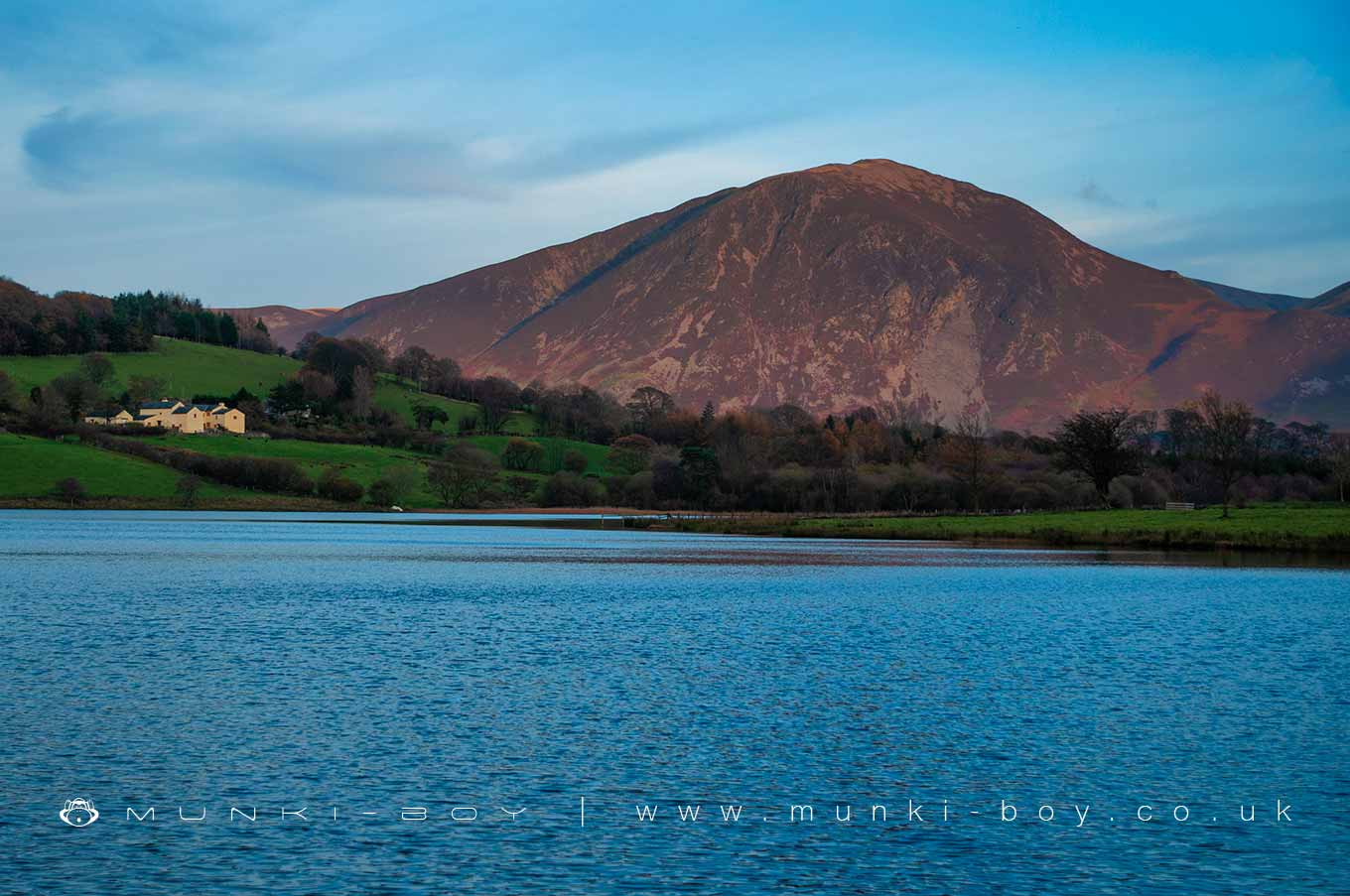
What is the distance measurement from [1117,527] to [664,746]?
319ft

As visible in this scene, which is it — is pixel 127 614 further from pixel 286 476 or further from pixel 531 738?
pixel 286 476

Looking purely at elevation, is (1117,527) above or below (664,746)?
above

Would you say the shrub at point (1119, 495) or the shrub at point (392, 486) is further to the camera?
the shrub at point (392, 486)

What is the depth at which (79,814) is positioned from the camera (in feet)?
58.9

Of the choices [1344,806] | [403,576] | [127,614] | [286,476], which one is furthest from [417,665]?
[286,476]

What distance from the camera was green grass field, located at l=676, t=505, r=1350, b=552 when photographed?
97062 mm

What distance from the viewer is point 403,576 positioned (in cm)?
6606

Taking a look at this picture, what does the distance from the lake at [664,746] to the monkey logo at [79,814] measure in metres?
0.11

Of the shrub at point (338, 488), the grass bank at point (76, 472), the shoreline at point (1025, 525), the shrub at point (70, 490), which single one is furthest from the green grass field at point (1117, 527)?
the shrub at point (70, 490)

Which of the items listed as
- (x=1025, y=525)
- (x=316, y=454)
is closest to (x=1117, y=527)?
(x=1025, y=525)

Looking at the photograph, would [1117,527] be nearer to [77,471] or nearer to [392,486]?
[392,486]

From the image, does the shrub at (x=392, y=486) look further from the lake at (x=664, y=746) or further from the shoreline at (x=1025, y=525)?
the lake at (x=664, y=746)

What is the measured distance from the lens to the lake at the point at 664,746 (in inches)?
643

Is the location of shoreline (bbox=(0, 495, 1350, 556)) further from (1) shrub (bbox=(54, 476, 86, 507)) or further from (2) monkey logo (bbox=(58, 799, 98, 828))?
(2) monkey logo (bbox=(58, 799, 98, 828))
